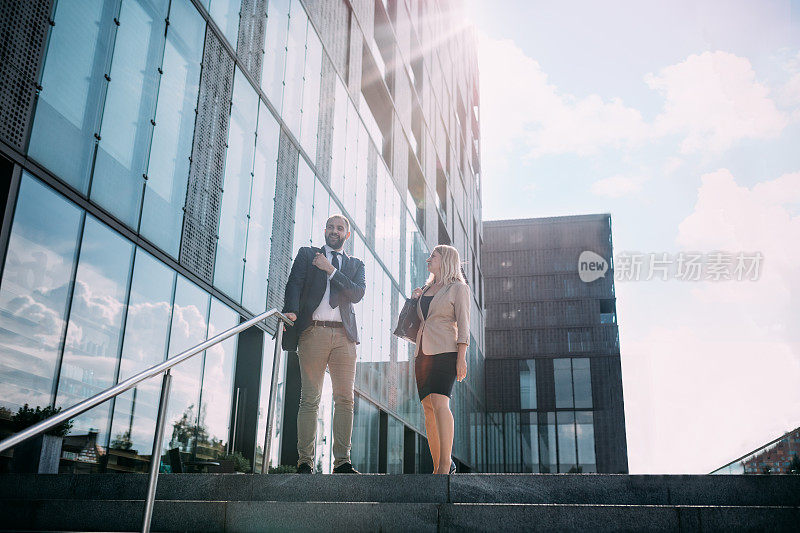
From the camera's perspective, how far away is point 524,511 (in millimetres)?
3727

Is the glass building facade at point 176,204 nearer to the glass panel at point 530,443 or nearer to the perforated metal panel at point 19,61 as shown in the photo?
the perforated metal panel at point 19,61

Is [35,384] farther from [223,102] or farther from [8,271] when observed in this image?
[223,102]

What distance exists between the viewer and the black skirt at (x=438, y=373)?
553 centimetres

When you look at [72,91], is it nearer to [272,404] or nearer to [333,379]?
[272,404]

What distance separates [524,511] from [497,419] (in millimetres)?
37228

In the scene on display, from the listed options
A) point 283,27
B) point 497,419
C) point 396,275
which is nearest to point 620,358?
point 497,419

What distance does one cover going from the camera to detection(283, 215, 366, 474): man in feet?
18.8

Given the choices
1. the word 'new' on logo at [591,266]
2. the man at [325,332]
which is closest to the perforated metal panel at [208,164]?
the man at [325,332]

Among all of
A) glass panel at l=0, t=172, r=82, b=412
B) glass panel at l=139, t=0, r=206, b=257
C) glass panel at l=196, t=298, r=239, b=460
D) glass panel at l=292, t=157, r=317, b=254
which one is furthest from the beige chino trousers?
glass panel at l=292, t=157, r=317, b=254

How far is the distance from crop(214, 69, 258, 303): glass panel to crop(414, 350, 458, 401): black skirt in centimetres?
498

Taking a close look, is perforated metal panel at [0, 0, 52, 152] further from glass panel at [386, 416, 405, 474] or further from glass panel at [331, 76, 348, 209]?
glass panel at [386, 416, 405, 474]

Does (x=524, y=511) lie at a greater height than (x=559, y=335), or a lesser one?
lesser

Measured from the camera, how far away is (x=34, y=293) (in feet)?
21.5

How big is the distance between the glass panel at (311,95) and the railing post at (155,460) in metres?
9.62
